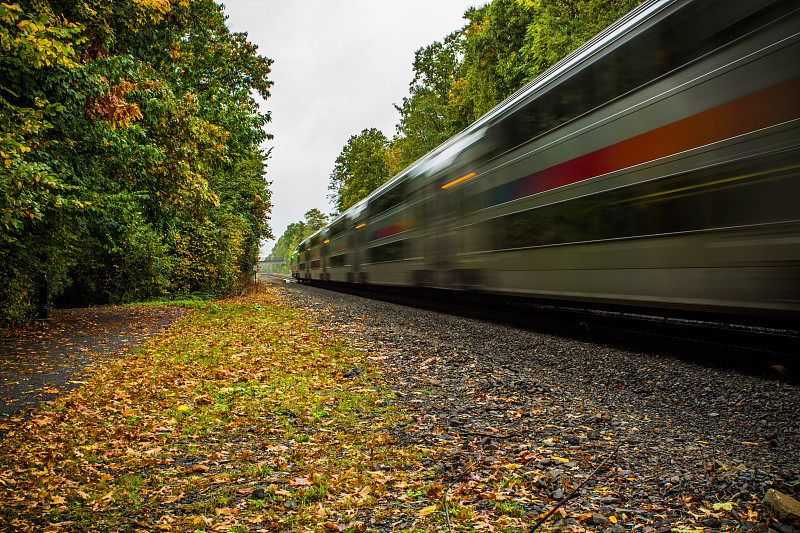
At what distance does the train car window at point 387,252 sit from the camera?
45.9 ft

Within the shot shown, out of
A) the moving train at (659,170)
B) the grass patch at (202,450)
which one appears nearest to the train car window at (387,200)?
the moving train at (659,170)

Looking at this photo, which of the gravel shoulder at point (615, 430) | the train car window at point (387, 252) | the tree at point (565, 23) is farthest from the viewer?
the tree at point (565, 23)

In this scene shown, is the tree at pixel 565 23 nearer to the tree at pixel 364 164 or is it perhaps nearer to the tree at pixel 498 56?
the tree at pixel 498 56

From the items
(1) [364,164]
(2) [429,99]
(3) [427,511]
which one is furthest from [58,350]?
(1) [364,164]

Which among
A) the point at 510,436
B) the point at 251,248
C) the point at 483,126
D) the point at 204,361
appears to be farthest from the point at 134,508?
the point at 251,248

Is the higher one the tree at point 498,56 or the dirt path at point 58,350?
the tree at point 498,56

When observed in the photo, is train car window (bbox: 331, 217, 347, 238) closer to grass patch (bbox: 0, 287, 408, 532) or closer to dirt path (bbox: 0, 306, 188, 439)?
dirt path (bbox: 0, 306, 188, 439)

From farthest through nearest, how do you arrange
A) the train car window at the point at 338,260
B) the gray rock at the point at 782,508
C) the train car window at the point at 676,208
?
the train car window at the point at 338,260
the train car window at the point at 676,208
the gray rock at the point at 782,508

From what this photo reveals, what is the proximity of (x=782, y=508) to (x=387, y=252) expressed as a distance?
13353 mm

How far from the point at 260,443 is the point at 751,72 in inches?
202

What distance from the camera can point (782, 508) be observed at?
7.91 ft

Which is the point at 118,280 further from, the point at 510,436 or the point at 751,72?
the point at 751,72

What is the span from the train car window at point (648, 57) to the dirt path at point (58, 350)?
709cm

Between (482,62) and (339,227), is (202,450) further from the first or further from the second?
(482,62)
